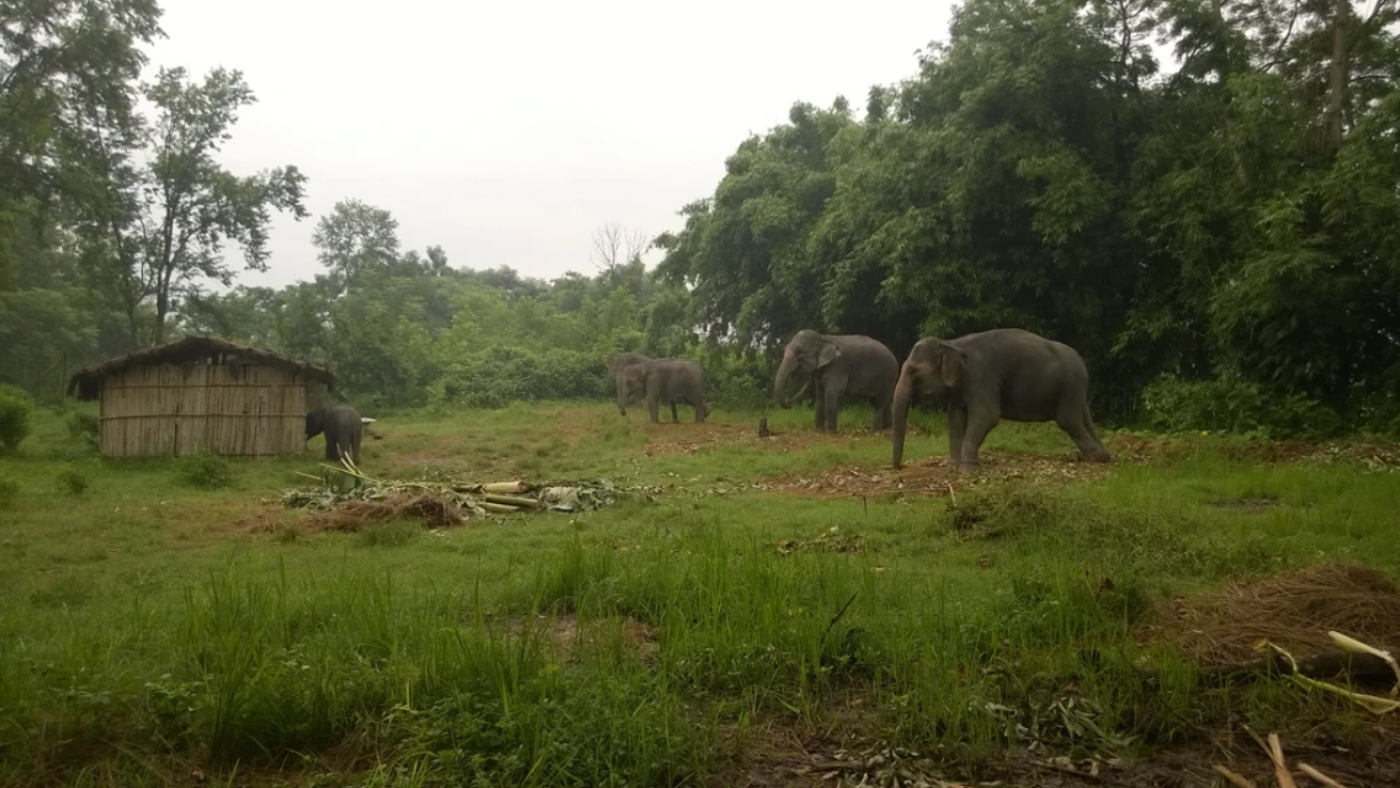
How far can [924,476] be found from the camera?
1244 centimetres

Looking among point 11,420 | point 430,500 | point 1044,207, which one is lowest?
point 430,500

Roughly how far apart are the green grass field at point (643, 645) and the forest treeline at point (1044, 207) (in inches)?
287

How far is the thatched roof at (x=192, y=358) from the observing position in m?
18.7

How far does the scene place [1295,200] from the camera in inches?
606

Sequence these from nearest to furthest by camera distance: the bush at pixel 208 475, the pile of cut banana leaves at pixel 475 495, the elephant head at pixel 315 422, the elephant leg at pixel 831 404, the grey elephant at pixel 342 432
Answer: the pile of cut banana leaves at pixel 475 495
the bush at pixel 208 475
the grey elephant at pixel 342 432
the elephant head at pixel 315 422
the elephant leg at pixel 831 404

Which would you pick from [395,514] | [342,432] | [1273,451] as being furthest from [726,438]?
[395,514]

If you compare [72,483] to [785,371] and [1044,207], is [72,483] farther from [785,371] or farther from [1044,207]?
[1044,207]

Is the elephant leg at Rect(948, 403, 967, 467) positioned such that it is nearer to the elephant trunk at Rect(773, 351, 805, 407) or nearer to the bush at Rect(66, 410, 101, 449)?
the elephant trunk at Rect(773, 351, 805, 407)

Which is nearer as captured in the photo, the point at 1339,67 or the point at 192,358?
the point at 1339,67

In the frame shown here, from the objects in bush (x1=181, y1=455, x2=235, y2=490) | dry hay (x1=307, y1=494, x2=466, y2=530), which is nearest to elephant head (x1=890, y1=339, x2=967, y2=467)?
dry hay (x1=307, y1=494, x2=466, y2=530)

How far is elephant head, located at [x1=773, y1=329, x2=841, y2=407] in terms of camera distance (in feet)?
68.4

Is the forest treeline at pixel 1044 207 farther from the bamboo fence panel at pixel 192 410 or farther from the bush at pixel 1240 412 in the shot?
the bamboo fence panel at pixel 192 410

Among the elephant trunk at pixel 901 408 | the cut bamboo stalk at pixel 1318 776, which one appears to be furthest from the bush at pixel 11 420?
the cut bamboo stalk at pixel 1318 776

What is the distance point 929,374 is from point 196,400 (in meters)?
13.9
